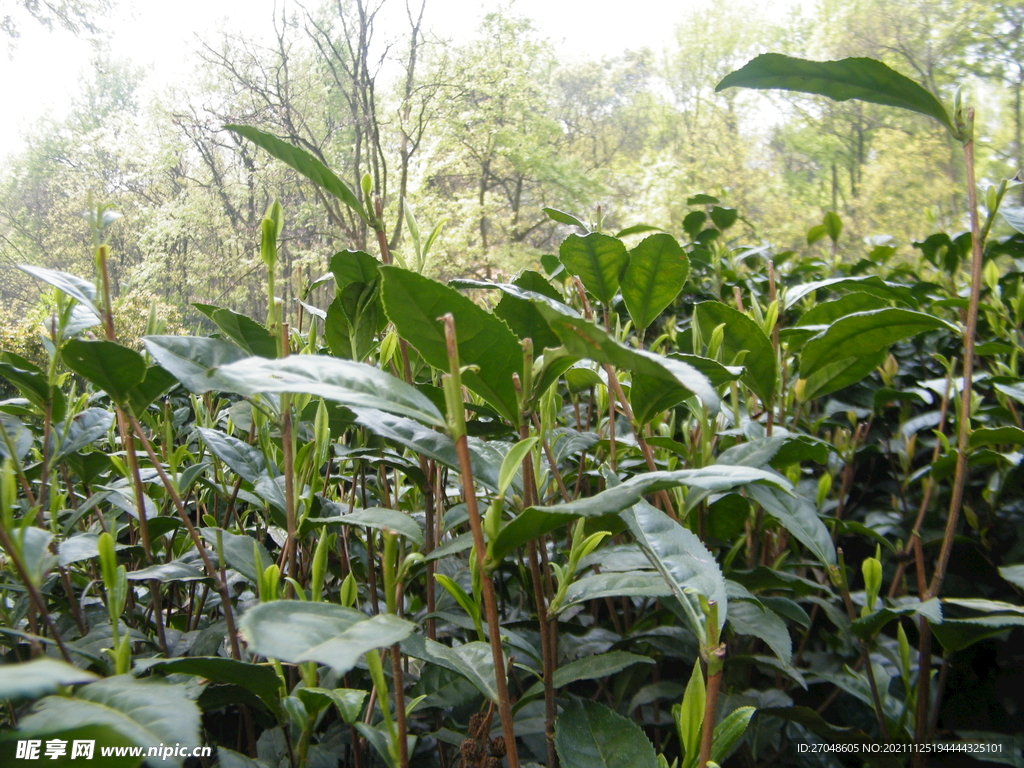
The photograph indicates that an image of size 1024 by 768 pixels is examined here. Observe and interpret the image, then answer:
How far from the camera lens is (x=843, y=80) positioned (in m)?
0.51

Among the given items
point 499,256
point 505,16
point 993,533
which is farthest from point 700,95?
point 993,533

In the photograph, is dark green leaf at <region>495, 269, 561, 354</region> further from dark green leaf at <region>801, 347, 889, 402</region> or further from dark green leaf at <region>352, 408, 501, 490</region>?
dark green leaf at <region>801, 347, 889, 402</region>

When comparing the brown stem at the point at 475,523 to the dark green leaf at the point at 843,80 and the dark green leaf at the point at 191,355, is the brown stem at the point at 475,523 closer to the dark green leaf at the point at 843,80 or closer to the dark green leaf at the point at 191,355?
the dark green leaf at the point at 191,355

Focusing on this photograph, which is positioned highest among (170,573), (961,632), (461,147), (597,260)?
(461,147)

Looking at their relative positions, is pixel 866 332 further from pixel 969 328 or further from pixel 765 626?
pixel 765 626

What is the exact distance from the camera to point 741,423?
25.1 inches

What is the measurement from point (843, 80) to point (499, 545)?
0.49 metres

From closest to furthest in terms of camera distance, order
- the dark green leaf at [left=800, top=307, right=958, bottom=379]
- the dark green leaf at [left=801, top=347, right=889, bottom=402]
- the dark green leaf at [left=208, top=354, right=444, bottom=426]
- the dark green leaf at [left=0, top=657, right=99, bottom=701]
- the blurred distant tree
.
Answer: the dark green leaf at [left=0, top=657, right=99, bottom=701] < the dark green leaf at [left=208, top=354, right=444, bottom=426] < the dark green leaf at [left=800, top=307, right=958, bottom=379] < the dark green leaf at [left=801, top=347, right=889, bottom=402] < the blurred distant tree

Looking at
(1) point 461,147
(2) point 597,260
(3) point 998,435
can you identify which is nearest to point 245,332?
(2) point 597,260

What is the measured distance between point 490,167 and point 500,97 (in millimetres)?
1651

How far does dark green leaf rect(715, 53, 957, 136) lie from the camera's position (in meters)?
0.49

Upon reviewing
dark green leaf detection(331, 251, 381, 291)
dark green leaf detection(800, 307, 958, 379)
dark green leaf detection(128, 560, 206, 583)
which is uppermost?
dark green leaf detection(331, 251, 381, 291)

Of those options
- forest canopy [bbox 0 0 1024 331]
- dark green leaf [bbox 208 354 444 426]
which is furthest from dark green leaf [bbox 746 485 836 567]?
forest canopy [bbox 0 0 1024 331]

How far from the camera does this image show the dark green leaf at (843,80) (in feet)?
1.62
